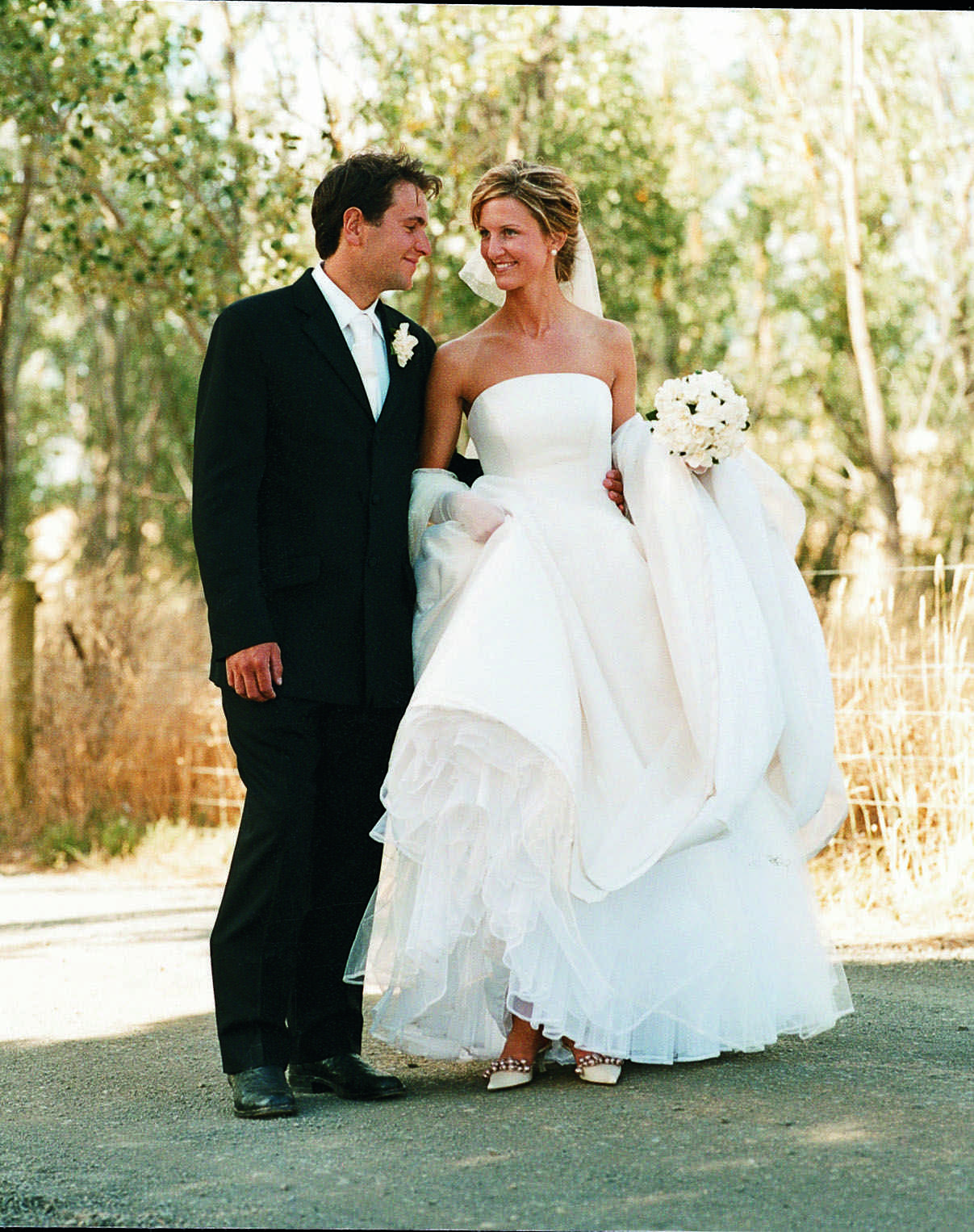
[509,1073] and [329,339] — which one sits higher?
[329,339]

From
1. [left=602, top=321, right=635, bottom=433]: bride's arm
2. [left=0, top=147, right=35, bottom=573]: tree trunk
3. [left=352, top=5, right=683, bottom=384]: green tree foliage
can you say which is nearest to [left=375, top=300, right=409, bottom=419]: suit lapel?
[left=602, top=321, right=635, bottom=433]: bride's arm

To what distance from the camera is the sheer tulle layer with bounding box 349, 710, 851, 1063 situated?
149 inches

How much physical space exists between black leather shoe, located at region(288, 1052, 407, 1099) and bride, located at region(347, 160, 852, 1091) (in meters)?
0.11

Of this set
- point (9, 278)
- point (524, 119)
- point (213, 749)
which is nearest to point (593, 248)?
point (524, 119)

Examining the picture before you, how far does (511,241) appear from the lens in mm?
4258

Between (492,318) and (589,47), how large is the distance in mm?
10076

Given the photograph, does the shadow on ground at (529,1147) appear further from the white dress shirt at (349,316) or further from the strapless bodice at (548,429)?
the white dress shirt at (349,316)

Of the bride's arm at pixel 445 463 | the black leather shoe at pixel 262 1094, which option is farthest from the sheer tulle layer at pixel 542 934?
the bride's arm at pixel 445 463

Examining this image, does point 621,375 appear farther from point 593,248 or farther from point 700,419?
point 593,248

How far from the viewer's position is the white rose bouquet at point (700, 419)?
4203 millimetres

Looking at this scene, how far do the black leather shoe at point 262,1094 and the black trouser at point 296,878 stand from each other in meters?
0.03

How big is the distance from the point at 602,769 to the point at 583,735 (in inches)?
4.0

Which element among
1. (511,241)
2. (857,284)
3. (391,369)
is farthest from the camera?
(857,284)

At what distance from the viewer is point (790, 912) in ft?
13.4
